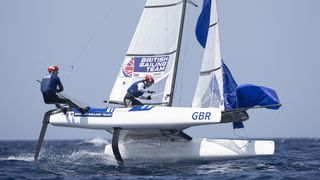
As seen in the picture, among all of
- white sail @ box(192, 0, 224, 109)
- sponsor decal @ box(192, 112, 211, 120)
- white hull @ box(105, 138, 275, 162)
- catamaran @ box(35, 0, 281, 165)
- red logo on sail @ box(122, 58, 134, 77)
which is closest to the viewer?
sponsor decal @ box(192, 112, 211, 120)

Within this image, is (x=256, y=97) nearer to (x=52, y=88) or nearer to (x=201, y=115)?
(x=201, y=115)

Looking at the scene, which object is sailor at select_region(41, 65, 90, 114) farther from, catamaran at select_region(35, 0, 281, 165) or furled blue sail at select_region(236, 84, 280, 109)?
furled blue sail at select_region(236, 84, 280, 109)

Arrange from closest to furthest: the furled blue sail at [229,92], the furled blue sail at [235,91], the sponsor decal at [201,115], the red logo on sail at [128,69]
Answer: the sponsor decal at [201,115], the furled blue sail at [235,91], the furled blue sail at [229,92], the red logo on sail at [128,69]

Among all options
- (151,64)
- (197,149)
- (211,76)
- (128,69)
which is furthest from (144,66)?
(197,149)

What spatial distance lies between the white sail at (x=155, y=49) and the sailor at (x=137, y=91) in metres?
0.50

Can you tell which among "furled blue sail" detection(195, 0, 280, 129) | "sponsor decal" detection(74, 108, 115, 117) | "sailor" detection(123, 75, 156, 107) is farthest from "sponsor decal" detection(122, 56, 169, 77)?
"sponsor decal" detection(74, 108, 115, 117)

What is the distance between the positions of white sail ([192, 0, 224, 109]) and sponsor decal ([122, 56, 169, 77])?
3.78 feet

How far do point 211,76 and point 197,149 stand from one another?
1796mm

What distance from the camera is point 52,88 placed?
13258 mm

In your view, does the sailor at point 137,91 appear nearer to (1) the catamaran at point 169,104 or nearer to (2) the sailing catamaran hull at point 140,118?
(1) the catamaran at point 169,104

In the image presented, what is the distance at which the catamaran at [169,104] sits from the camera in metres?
12.8

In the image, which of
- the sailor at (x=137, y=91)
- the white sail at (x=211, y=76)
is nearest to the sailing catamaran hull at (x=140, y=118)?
the sailor at (x=137, y=91)

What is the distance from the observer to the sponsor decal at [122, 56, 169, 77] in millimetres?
14570

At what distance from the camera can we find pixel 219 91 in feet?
44.1
